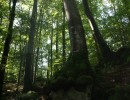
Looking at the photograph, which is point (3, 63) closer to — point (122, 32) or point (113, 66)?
point (113, 66)

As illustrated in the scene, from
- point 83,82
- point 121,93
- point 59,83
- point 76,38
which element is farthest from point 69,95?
point 76,38

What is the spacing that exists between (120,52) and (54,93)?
5.59 meters

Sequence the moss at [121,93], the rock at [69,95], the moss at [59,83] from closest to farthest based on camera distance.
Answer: the moss at [121,93] < the rock at [69,95] < the moss at [59,83]

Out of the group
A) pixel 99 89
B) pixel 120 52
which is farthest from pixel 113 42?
pixel 99 89

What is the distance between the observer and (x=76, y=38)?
7.93 metres

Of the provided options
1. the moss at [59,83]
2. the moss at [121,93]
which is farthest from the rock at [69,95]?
the moss at [121,93]

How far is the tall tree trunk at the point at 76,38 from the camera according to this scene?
732 cm

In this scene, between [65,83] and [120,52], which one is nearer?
[65,83]

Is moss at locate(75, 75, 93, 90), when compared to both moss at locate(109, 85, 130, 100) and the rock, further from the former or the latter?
moss at locate(109, 85, 130, 100)

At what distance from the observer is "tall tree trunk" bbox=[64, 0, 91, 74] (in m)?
7.32

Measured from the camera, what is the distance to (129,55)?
9961 millimetres

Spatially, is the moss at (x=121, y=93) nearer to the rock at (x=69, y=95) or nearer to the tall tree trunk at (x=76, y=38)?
the rock at (x=69, y=95)

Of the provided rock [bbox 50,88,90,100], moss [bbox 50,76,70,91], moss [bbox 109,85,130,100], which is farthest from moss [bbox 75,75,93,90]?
moss [bbox 109,85,130,100]

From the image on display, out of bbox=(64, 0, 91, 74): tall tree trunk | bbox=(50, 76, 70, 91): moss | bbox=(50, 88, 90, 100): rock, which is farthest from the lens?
bbox=(64, 0, 91, 74): tall tree trunk
